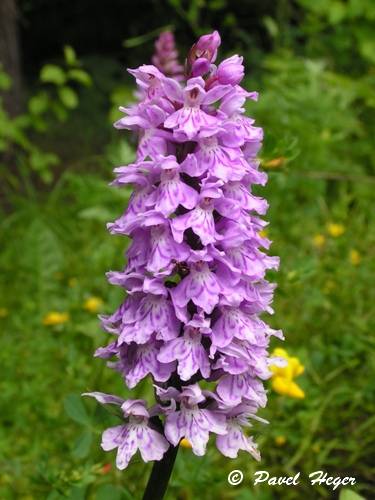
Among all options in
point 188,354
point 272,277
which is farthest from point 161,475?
point 272,277

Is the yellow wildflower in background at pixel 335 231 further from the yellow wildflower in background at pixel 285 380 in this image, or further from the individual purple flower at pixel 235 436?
the individual purple flower at pixel 235 436

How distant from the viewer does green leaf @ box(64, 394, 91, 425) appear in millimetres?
1806

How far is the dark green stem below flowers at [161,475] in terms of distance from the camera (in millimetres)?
1477

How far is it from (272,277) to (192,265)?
685mm

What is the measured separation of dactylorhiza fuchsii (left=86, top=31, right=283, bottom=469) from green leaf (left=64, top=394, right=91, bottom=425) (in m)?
0.39

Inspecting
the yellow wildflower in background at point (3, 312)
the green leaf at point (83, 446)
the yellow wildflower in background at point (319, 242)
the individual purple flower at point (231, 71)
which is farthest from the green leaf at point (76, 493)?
the yellow wildflower in background at point (319, 242)

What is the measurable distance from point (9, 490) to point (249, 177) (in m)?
1.38

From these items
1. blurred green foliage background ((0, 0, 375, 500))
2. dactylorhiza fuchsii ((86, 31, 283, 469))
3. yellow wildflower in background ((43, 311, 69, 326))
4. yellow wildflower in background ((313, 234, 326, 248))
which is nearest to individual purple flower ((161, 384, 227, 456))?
dactylorhiza fuchsii ((86, 31, 283, 469))

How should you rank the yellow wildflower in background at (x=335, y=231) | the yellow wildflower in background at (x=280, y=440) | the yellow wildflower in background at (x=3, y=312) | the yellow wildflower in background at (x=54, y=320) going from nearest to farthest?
the yellow wildflower in background at (x=280, y=440) < the yellow wildflower in background at (x=54, y=320) < the yellow wildflower in background at (x=3, y=312) < the yellow wildflower in background at (x=335, y=231)

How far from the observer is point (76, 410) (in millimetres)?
1828

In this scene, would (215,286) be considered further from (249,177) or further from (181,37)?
(181,37)

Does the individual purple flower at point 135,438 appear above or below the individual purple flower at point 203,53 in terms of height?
below

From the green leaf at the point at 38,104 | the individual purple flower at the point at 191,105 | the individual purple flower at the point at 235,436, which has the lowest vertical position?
the individual purple flower at the point at 235,436

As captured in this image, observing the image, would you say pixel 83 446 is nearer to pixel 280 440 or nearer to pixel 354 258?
pixel 280 440
